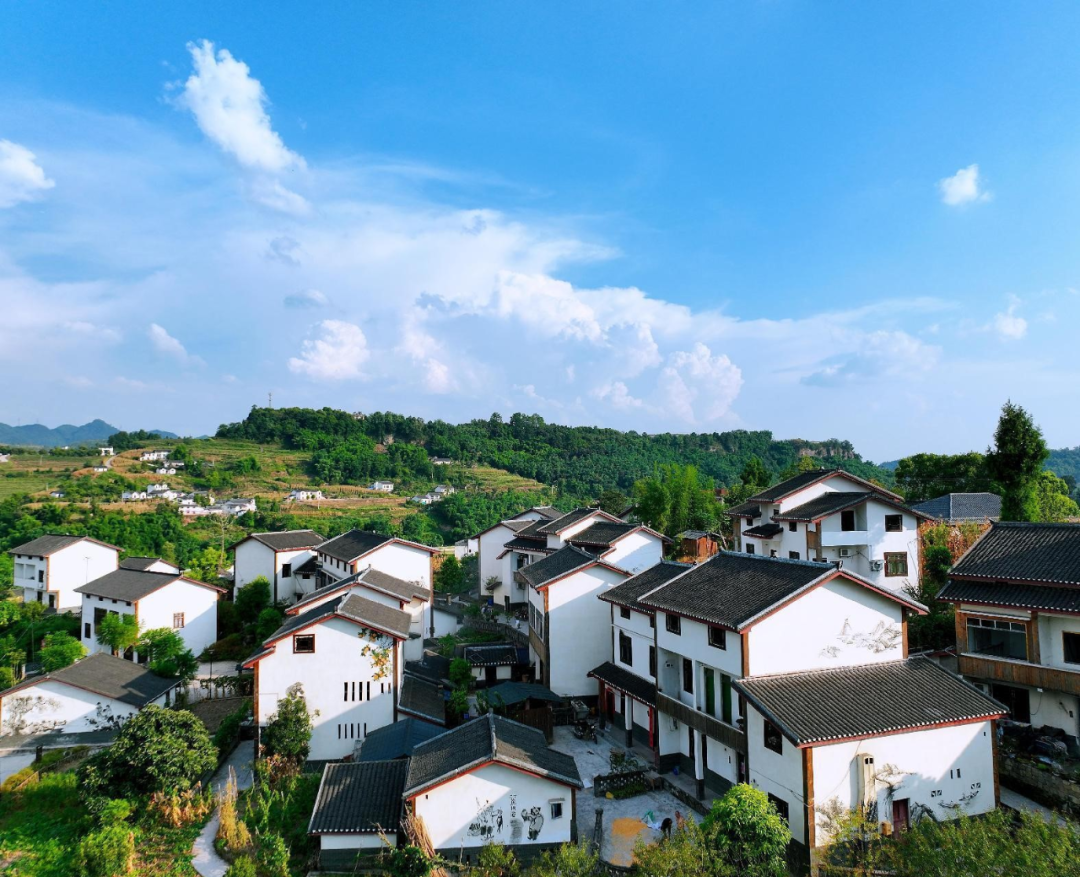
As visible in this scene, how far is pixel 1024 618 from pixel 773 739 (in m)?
7.86

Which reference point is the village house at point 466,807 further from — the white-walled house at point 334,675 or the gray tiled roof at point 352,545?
the gray tiled roof at point 352,545

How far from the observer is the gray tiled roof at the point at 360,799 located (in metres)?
12.8

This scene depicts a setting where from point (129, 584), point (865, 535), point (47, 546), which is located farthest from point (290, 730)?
point (47, 546)

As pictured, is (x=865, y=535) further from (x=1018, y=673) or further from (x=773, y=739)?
(x=773, y=739)

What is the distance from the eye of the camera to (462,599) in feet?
118

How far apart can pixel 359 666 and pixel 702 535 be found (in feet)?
67.7

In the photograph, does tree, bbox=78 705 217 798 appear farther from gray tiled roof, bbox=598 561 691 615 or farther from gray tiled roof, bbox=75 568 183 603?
gray tiled roof, bbox=75 568 183 603

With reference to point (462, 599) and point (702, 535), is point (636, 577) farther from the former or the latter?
point (462, 599)

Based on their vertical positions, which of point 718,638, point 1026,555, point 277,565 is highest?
point 1026,555

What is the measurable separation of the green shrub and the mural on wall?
48.6ft

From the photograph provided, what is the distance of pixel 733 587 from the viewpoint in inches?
615

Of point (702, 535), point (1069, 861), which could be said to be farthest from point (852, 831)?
point (702, 535)

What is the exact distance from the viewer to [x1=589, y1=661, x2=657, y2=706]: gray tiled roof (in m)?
17.4

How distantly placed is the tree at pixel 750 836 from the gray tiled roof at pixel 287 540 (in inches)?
1094
